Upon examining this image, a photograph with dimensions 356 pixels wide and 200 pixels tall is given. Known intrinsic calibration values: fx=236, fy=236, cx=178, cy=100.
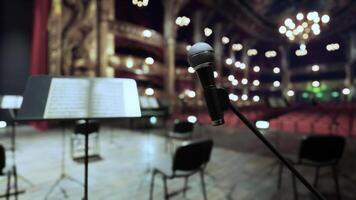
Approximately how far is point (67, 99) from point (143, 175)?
2.63 m

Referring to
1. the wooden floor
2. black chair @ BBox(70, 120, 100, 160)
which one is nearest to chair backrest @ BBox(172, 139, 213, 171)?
the wooden floor

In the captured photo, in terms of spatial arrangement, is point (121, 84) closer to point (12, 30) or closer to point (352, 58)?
point (12, 30)

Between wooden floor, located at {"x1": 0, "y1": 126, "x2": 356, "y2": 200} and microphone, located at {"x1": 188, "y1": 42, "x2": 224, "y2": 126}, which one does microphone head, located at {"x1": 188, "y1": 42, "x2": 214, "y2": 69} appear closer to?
microphone, located at {"x1": 188, "y1": 42, "x2": 224, "y2": 126}

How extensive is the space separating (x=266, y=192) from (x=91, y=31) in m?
12.6

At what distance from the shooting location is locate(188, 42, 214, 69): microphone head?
866mm

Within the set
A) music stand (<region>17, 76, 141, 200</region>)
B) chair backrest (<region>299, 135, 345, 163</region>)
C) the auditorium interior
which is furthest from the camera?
chair backrest (<region>299, 135, 345, 163</region>)

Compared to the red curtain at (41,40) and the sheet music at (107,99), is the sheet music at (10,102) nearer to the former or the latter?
the sheet music at (107,99)

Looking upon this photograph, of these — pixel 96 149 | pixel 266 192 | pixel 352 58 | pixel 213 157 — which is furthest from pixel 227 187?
pixel 352 58

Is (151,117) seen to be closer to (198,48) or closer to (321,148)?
(198,48)

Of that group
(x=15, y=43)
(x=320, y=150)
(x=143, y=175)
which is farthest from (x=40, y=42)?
(x=320, y=150)

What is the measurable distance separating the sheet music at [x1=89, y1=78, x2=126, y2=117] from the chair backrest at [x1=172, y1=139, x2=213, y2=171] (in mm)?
970

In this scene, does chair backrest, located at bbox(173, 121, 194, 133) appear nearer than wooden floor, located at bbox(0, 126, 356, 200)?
No

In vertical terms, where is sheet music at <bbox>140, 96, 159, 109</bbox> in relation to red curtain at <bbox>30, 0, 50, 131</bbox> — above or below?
below

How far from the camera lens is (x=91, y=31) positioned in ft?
42.9
